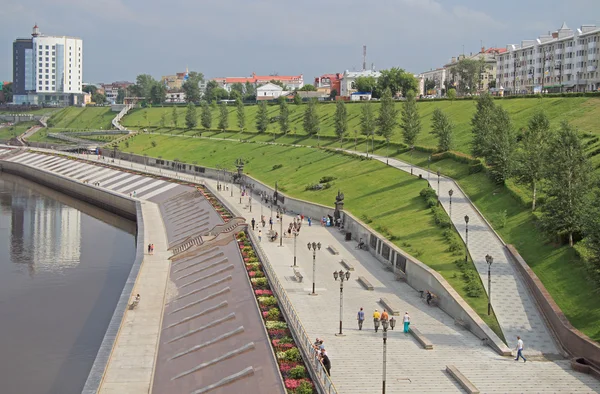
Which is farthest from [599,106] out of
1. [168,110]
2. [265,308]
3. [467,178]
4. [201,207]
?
[168,110]

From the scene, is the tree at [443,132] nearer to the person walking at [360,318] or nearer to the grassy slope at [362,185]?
the grassy slope at [362,185]

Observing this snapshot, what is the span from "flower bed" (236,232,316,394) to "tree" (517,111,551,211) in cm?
1624

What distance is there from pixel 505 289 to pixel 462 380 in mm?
9773

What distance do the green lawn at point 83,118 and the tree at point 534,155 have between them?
128m

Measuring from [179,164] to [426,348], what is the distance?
239ft

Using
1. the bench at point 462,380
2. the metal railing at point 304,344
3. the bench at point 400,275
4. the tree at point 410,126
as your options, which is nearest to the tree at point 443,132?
the tree at point 410,126

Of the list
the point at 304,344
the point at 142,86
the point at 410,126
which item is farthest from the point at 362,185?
the point at 142,86

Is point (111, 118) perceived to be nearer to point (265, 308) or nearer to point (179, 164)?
point (179, 164)

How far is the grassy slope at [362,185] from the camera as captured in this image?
127 ft

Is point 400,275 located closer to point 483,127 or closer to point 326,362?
point 326,362

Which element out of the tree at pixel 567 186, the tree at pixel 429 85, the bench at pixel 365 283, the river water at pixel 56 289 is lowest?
the river water at pixel 56 289

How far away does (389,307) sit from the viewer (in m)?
31.8

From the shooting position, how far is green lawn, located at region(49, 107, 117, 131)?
163900 millimetres

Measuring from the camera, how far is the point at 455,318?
3047cm
